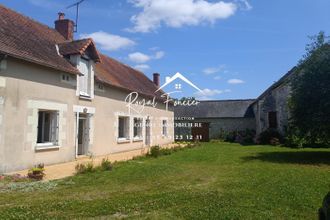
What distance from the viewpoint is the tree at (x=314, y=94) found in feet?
43.0

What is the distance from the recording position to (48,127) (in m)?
11.9

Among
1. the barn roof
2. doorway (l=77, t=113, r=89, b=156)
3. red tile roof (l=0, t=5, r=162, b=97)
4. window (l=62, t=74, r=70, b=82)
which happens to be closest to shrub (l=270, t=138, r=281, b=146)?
the barn roof

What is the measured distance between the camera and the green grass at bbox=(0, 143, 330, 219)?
5.27 metres

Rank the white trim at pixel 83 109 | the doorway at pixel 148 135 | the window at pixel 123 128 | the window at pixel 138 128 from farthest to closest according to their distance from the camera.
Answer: the doorway at pixel 148 135 → the window at pixel 138 128 → the window at pixel 123 128 → the white trim at pixel 83 109

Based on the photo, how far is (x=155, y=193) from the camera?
6758mm

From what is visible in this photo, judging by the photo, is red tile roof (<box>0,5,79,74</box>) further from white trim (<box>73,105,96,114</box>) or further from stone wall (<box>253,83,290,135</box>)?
stone wall (<box>253,83,290,135</box>)

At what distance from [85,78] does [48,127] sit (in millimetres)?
3049

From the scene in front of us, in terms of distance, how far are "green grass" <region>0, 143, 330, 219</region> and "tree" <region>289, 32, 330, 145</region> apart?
4.23 metres

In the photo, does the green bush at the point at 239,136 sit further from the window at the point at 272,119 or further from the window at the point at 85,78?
the window at the point at 85,78

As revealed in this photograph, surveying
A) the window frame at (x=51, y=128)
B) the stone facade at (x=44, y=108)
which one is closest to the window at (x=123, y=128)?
the stone facade at (x=44, y=108)

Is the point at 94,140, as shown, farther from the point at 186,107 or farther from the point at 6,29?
the point at 186,107

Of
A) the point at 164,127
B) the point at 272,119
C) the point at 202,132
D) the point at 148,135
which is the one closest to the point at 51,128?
→ the point at 148,135

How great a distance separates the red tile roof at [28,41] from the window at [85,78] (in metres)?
0.76

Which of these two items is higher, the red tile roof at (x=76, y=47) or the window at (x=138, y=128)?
the red tile roof at (x=76, y=47)
